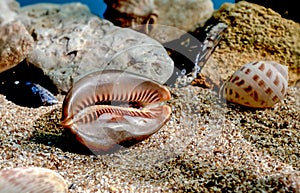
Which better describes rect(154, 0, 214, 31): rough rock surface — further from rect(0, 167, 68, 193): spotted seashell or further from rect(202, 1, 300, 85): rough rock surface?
rect(0, 167, 68, 193): spotted seashell

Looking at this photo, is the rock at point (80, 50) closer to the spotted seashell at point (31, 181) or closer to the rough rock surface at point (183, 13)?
the rough rock surface at point (183, 13)

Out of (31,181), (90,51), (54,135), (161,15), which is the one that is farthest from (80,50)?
(31,181)

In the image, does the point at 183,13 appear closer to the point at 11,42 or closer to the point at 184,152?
the point at 11,42

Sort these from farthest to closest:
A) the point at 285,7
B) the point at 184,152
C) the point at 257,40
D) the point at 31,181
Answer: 1. the point at 285,7
2. the point at 257,40
3. the point at 184,152
4. the point at 31,181

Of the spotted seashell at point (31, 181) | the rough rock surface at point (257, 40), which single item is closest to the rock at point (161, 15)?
the rough rock surface at point (257, 40)

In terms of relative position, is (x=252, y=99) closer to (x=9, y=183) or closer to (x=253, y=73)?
(x=253, y=73)

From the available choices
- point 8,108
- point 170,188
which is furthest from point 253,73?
point 8,108
